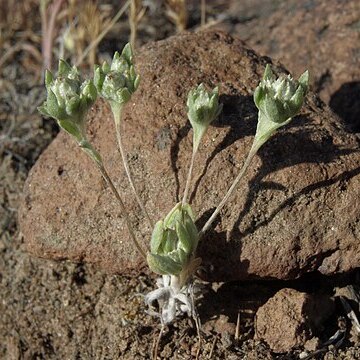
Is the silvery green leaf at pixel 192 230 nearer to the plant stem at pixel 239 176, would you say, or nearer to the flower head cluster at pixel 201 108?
the plant stem at pixel 239 176

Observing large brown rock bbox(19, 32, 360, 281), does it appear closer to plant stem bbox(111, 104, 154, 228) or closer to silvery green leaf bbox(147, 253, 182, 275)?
plant stem bbox(111, 104, 154, 228)

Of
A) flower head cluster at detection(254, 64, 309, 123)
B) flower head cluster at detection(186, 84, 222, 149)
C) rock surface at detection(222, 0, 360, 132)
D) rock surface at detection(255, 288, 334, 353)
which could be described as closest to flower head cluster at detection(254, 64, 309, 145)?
flower head cluster at detection(254, 64, 309, 123)

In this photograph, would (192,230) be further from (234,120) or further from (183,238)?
(234,120)

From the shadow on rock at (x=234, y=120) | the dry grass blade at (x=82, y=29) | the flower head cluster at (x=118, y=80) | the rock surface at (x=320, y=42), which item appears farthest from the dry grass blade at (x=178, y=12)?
the flower head cluster at (x=118, y=80)

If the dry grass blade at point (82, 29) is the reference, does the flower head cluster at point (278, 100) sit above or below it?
below

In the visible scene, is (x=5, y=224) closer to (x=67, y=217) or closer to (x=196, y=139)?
(x=67, y=217)

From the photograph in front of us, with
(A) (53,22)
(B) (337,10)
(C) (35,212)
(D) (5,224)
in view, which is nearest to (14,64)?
(A) (53,22)
